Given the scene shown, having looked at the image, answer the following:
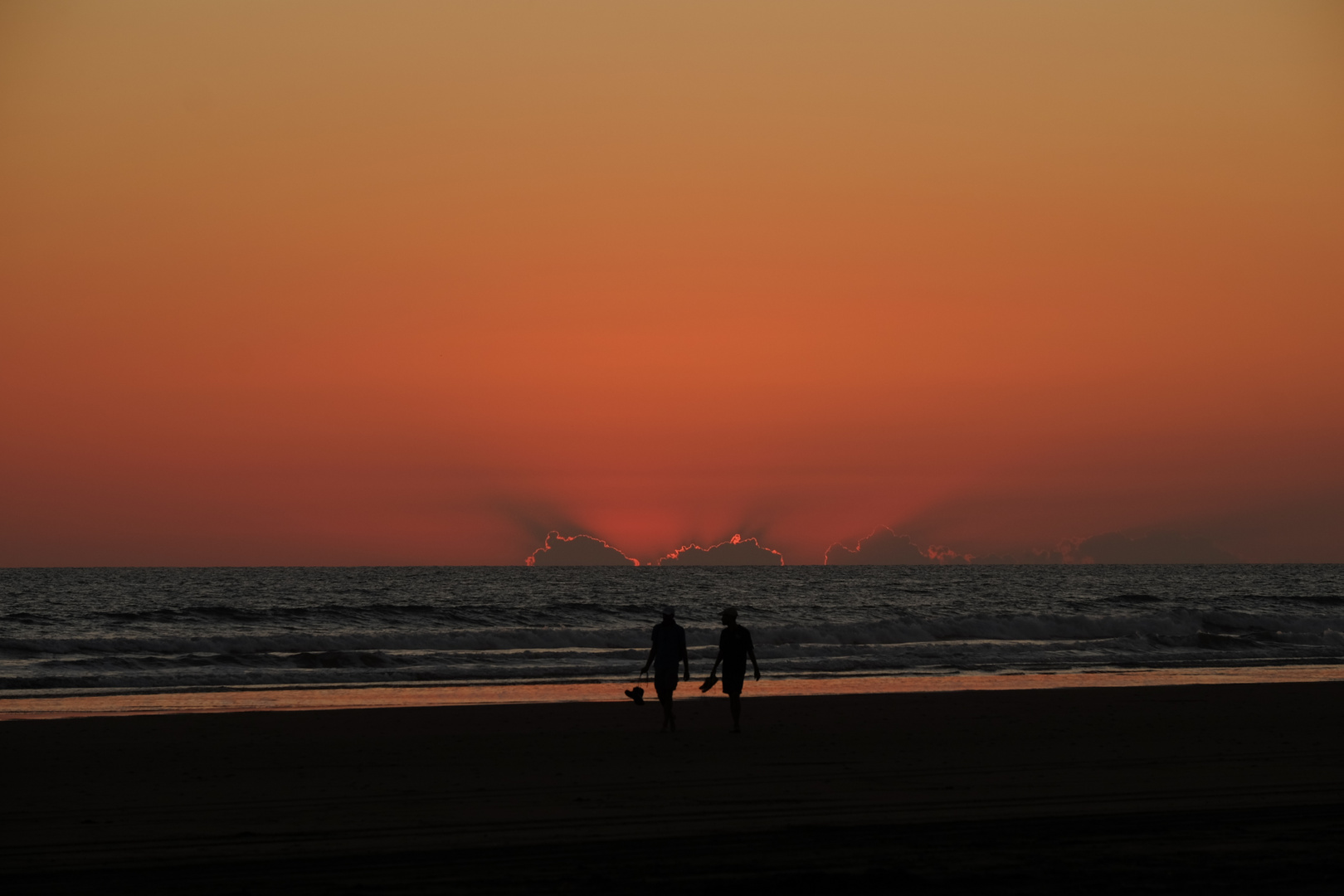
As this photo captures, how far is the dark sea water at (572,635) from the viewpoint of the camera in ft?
91.6

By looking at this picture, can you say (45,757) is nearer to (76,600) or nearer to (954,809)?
(954,809)

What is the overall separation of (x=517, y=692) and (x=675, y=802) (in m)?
13.1

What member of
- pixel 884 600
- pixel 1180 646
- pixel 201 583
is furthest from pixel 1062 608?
pixel 201 583

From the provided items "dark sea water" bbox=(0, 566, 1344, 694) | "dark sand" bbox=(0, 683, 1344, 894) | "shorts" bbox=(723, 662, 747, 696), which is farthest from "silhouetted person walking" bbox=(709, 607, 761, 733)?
"dark sea water" bbox=(0, 566, 1344, 694)

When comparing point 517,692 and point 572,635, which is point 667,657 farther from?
point 572,635

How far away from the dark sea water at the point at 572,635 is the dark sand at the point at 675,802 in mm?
10495

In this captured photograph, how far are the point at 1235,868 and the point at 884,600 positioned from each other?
68392mm

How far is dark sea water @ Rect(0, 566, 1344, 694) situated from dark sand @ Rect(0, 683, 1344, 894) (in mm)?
10495

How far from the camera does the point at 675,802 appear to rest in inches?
411

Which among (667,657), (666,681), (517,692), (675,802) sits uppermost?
(667,657)

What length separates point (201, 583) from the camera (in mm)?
100000

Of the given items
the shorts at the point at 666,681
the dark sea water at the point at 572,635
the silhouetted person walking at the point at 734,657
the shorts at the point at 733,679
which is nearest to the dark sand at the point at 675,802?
the silhouetted person walking at the point at 734,657

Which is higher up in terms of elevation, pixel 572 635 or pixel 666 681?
pixel 666 681

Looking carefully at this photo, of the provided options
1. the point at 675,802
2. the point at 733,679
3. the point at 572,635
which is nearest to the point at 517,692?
the point at 733,679
